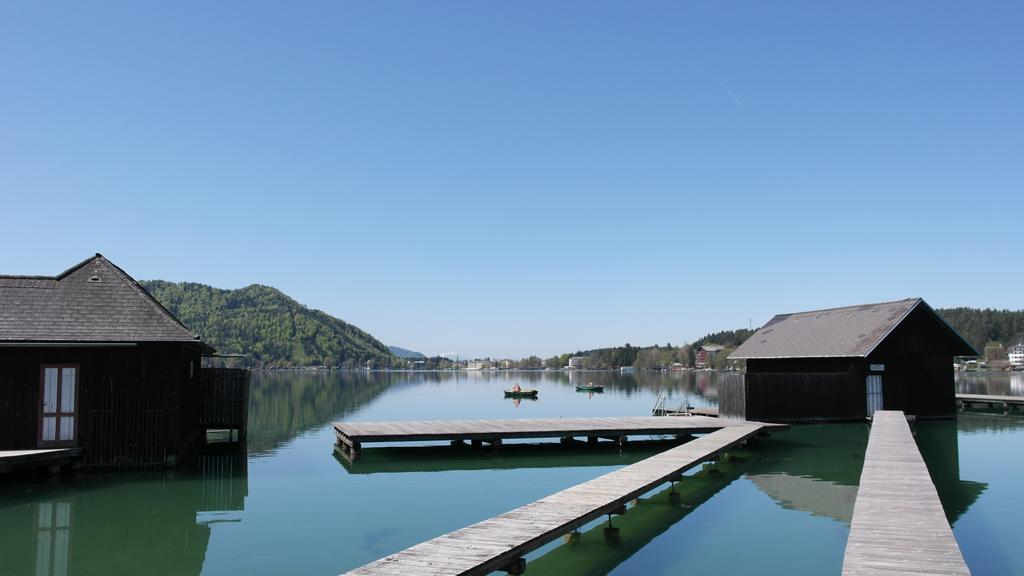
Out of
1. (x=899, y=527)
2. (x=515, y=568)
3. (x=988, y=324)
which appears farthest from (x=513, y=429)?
(x=988, y=324)

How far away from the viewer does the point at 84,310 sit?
71.3ft

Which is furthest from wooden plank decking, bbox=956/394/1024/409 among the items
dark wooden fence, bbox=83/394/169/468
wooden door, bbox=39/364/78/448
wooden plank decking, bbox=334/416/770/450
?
wooden door, bbox=39/364/78/448

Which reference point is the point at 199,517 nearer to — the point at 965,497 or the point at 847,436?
the point at 965,497

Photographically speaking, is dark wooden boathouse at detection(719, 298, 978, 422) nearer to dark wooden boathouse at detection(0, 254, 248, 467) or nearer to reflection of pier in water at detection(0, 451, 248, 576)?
reflection of pier in water at detection(0, 451, 248, 576)

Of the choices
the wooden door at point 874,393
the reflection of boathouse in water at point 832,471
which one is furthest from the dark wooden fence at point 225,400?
the wooden door at point 874,393

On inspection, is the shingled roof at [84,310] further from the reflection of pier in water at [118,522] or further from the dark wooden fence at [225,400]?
the dark wooden fence at [225,400]

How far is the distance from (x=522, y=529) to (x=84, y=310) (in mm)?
15536

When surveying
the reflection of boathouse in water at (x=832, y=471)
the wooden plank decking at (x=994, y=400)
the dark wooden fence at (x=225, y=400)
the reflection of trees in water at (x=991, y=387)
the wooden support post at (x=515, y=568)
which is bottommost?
the reflection of trees in water at (x=991, y=387)

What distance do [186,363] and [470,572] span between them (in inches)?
685

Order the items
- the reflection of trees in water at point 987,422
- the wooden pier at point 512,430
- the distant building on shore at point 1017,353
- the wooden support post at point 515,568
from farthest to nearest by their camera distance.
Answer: the distant building on shore at point 1017,353, the reflection of trees in water at point 987,422, the wooden pier at point 512,430, the wooden support post at point 515,568

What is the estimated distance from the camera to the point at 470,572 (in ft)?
32.2

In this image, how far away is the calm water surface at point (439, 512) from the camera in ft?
42.9

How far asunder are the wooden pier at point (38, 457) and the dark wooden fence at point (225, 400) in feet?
23.3

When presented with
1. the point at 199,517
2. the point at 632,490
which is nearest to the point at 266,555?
the point at 199,517
